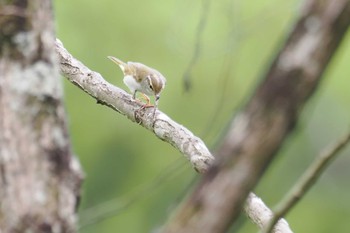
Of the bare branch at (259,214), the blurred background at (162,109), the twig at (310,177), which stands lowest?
the blurred background at (162,109)

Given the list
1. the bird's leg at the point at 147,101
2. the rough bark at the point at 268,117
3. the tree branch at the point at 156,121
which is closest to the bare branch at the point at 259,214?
the tree branch at the point at 156,121

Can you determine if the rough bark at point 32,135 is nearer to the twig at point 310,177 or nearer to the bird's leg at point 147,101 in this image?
the twig at point 310,177

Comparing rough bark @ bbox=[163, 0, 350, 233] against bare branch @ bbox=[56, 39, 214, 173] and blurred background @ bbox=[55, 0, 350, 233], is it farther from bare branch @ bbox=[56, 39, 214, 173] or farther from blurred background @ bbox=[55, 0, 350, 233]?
blurred background @ bbox=[55, 0, 350, 233]

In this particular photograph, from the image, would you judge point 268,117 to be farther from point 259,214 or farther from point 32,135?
point 259,214

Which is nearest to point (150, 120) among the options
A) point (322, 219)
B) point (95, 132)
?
point (95, 132)

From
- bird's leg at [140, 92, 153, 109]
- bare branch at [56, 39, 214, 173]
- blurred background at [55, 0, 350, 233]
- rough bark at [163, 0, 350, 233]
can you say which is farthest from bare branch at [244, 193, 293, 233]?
blurred background at [55, 0, 350, 233]

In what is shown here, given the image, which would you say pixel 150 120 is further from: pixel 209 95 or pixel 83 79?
pixel 209 95

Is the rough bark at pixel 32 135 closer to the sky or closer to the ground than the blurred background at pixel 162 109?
closer to the sky
